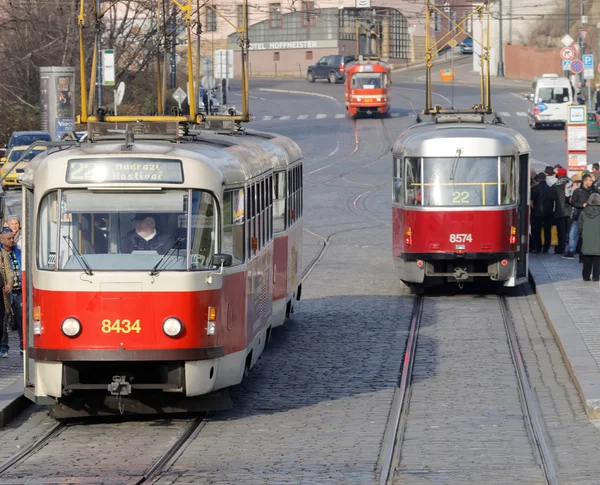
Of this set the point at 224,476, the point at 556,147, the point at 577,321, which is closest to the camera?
the point at 224,476

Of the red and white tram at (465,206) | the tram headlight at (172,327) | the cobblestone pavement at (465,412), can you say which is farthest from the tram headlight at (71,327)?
the red and white tram at (465,206)

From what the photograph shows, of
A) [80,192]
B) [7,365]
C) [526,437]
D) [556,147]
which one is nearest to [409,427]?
[526,437]

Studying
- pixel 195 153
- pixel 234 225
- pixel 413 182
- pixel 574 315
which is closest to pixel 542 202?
pixel 413 182

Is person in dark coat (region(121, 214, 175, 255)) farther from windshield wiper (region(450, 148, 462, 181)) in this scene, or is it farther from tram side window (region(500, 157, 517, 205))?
tram side window (region(500, 157, 517, 205))

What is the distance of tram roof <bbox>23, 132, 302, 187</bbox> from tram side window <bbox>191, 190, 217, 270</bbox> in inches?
10.7

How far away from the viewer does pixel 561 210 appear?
25203 millimetres

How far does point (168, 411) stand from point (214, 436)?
24.7 inches

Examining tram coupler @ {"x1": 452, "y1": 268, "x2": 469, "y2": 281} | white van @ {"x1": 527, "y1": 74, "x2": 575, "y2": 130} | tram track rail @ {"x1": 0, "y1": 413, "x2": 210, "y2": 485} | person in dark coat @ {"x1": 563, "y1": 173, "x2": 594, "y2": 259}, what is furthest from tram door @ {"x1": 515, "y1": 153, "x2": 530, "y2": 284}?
white van @ {"x1": 527, "y1": 74, "x2": 575, "y2": 130}

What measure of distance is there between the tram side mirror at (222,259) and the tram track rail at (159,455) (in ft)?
4.62

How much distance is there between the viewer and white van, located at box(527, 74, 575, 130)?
2174 inches

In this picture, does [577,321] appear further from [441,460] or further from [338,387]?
[441,460]

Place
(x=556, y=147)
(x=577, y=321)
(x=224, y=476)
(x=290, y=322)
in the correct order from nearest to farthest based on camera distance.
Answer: (x=224, y=476) → (x=577, y=321) → (x=290, y=322) → (x=556, y=147)

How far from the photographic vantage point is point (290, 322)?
18312 mm

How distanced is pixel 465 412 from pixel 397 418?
0.66m
